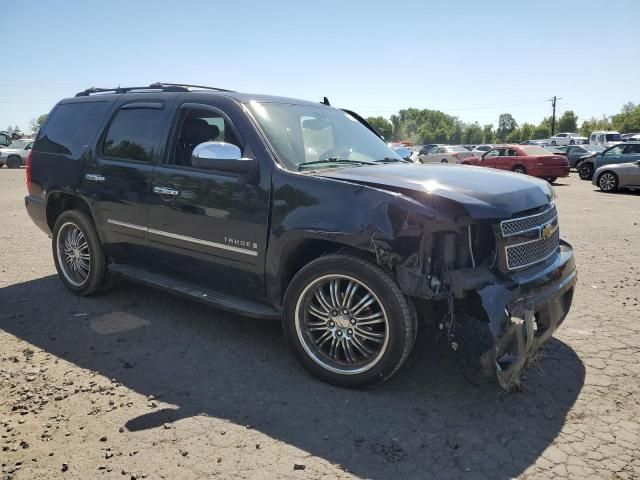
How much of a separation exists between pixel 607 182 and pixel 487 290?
53.9 feet

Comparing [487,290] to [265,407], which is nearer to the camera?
[487,290]

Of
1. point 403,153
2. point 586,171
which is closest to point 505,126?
point 586,171

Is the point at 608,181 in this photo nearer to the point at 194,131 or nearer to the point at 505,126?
the point at 194,131

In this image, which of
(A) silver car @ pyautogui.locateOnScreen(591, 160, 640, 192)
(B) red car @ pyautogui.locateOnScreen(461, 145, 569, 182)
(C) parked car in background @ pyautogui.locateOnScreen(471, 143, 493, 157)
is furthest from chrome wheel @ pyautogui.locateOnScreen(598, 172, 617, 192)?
(C) parked car in background @ pyautogui.locateOnScreen(471, 143, 493, 157)

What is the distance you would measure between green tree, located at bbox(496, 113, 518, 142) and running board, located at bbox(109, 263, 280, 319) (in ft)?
487

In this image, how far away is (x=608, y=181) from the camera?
55.2 ft

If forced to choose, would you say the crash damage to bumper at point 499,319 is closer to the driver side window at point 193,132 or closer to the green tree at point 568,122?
the driver side window at point 193,132

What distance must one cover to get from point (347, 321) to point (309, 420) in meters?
0.68

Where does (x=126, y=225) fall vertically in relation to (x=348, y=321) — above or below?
above

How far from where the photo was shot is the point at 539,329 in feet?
10.8

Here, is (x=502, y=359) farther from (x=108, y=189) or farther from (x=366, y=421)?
(x=108, y=189)

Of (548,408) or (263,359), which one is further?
(263,359)

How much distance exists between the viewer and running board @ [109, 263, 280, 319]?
148 inches

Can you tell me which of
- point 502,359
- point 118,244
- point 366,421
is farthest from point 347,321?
point 118,244
